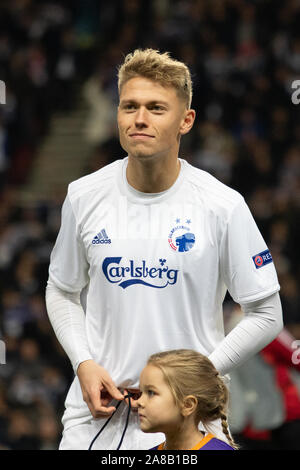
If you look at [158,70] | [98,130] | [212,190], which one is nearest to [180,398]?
[212,190]

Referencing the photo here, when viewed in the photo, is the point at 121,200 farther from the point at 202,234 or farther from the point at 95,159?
the point at 95,159

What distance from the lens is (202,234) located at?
3500 mm

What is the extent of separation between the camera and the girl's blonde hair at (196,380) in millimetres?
3297

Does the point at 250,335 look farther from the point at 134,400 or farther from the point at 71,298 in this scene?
the point at 71,298

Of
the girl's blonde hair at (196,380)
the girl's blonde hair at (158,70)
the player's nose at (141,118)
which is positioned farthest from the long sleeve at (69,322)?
the girl's blonde hair at (158,70)

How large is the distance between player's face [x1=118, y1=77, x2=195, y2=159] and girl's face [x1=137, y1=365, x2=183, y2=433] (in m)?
0.80

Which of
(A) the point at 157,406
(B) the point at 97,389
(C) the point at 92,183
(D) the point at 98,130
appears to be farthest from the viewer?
(D) the point at 98,130

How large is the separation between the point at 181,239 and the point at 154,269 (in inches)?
5.9

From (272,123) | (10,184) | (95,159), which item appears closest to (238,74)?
(272,123)

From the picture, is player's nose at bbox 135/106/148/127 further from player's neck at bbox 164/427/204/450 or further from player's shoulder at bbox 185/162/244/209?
player's neck at bbox 164/427/204/450

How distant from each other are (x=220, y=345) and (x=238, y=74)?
25.9 ft

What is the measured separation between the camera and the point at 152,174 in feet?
11.7

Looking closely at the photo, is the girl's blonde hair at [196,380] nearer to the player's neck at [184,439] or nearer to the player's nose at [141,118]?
the player's neck at [184,439]
